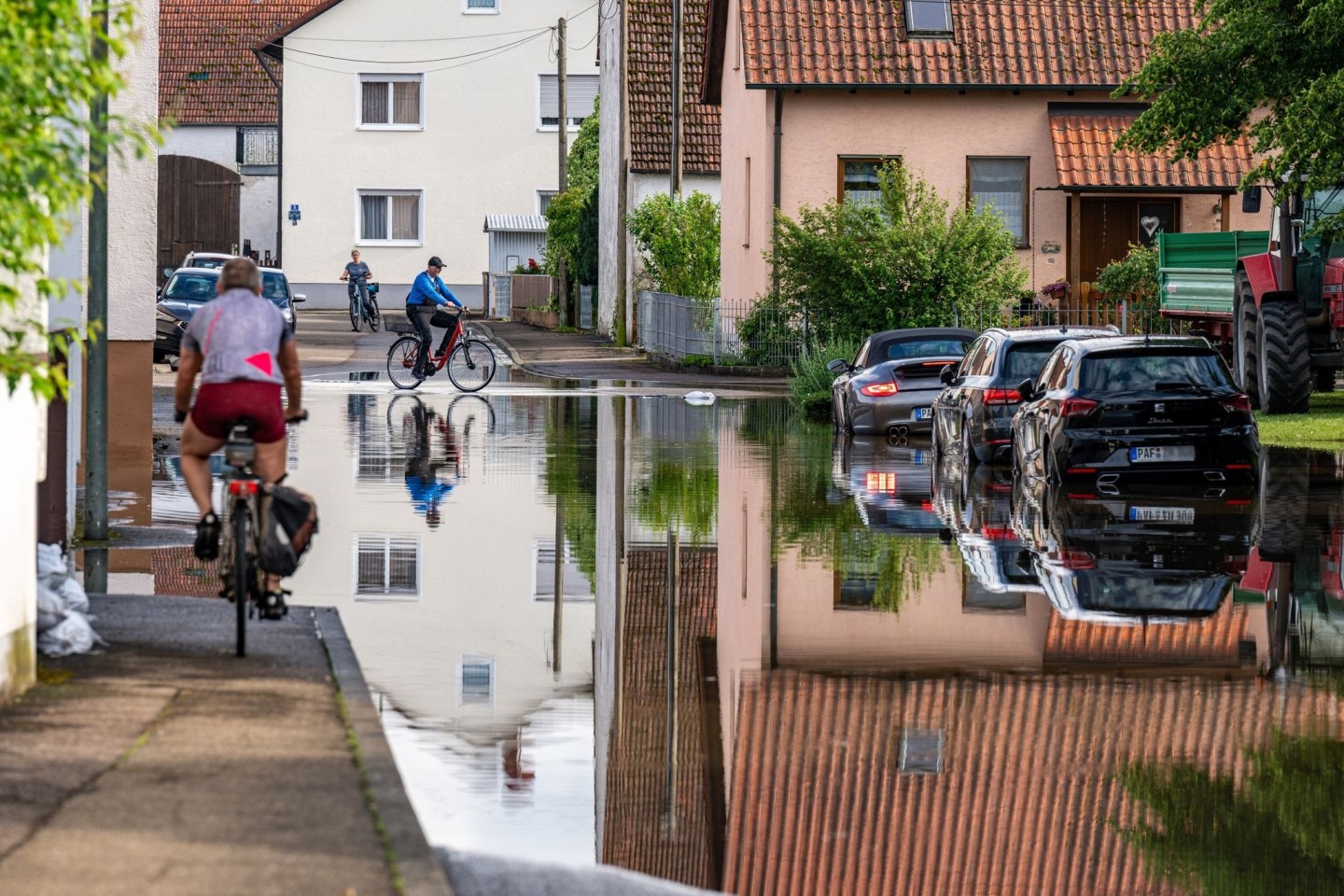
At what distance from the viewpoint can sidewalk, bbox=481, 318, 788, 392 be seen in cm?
3716

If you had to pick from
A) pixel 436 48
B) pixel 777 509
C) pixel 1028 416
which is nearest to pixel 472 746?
pixel 777 509

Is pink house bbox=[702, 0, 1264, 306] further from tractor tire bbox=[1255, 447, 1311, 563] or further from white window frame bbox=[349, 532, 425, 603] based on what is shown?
white window frame bbox=[349, 532, 425, 603]

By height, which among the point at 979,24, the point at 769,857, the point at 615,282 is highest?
the point at 979,24

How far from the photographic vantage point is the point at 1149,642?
1102cm

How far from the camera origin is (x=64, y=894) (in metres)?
5.77

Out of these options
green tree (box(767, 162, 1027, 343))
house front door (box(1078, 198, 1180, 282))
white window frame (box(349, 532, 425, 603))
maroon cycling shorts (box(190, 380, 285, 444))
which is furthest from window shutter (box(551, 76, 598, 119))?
maroon cycling shorts (box(190, 380, 285, 444))

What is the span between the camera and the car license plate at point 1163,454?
62.8 ft

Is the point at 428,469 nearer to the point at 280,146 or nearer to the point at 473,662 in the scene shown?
the point at 473,662

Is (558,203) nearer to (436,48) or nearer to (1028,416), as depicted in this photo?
(436,48)

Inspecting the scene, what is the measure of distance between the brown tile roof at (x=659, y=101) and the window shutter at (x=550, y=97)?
18.4 m

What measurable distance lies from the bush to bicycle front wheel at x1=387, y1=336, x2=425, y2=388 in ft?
19.1

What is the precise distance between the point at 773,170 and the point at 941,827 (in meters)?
32.2

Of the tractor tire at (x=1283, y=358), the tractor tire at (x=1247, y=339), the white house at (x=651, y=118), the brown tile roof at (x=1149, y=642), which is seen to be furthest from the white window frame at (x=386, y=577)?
the white house at (x=651, y=118)

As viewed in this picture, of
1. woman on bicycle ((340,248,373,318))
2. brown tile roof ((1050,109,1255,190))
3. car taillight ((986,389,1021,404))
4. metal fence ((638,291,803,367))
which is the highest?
brown tile roof ((1050,109,1255,190))
